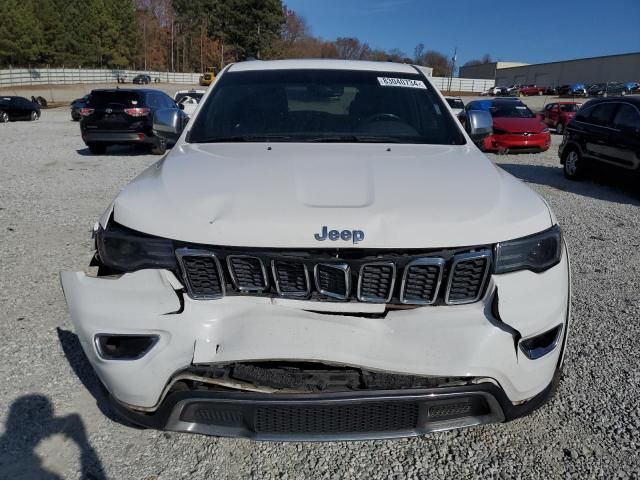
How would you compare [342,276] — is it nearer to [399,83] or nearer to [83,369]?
[83,369]

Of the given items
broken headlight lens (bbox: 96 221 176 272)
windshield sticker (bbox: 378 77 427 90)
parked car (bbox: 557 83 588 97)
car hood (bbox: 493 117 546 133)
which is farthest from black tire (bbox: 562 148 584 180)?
parked car (bbox: 557 83 588 97)

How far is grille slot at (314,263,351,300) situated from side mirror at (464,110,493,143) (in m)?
2.15

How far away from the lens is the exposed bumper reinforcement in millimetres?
1785

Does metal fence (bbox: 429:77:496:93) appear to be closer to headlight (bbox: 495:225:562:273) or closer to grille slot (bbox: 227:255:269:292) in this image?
headlight (bbox: 495:225:562:273)

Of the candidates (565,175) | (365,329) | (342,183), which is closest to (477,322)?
(365,329)

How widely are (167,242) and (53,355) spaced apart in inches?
67.7

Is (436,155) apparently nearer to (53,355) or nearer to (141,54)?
(53,355)

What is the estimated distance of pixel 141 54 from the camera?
89.4 meters

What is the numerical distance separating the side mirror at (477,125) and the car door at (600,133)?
652 cm

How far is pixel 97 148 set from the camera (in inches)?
512

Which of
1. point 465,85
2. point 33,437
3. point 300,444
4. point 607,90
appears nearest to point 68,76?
point 465,85

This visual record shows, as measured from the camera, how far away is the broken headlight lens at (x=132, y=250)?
6.27ft

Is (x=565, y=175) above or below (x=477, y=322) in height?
below

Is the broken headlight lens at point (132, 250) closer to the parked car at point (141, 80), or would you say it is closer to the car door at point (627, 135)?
the car door at point (627, 135)
